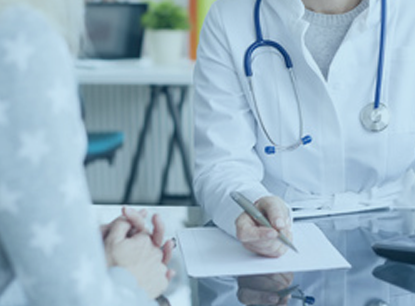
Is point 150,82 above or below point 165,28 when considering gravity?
below

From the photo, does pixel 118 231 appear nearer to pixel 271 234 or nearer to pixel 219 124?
pixel 271 234

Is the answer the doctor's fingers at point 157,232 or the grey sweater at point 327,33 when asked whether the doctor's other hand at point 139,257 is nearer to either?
the doctor's fingers at point 157,232

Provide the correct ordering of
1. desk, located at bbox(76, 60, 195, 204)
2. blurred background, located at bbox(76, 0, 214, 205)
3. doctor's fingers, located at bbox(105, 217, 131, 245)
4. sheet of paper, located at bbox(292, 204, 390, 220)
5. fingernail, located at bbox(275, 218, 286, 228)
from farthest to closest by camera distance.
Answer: blurred background, located at bbox(76, 0, 214, 205) → desk, located at bbox(76, 60, 195, 204) → sheet of paper, located at bbox(292, 204, 390, 220) → fingernail, located at bbox(275, 218, 286, 228) → doctor's fingers, located at bbox(105, 217, 131, 245)

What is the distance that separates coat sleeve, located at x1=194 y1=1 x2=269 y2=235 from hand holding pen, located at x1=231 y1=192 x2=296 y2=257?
0.14 metres

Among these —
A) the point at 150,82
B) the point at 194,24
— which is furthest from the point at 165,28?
the point at 150,82

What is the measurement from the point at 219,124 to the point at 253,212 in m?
0.31

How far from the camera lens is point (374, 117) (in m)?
1.15

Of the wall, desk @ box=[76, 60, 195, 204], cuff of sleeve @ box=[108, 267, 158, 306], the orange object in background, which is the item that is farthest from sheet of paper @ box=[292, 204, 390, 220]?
the wall

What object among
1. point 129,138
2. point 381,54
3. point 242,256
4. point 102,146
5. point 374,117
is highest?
point 381,54

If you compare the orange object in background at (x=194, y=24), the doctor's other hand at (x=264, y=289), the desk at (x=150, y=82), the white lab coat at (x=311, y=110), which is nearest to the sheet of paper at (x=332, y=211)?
the white lab coat at (x=311, y=110)

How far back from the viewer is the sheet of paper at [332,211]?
1041mm

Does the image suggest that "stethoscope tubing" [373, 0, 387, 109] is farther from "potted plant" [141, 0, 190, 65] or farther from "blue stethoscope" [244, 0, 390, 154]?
"potted plant" [141, 0, 190, 65]

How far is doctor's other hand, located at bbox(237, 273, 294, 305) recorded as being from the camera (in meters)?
0.71

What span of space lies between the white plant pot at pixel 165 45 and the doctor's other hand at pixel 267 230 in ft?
5.64
